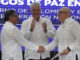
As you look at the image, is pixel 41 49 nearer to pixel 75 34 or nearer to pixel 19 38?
pixel 19 38

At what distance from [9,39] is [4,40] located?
7 cm

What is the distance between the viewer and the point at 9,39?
3.16 meters

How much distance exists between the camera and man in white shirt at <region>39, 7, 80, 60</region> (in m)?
3.14

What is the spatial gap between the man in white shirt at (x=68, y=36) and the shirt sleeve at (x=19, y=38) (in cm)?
35

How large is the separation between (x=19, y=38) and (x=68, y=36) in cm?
60

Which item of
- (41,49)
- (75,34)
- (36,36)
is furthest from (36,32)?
(75,34)

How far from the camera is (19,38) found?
323cm

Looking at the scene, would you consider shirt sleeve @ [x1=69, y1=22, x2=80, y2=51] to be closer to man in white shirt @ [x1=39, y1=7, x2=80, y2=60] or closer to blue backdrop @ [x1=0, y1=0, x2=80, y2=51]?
man in white shirt @ [x1=39, y1=7, x2=80, y2=60]

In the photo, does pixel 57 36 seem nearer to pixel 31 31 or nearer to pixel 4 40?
pixel 31 31

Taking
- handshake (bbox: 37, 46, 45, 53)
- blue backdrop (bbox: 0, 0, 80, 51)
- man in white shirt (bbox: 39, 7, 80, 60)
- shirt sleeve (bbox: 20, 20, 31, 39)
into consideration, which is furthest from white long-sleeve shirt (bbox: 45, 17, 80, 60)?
blue backdrop (bbox: 0, 0, 80, 51)

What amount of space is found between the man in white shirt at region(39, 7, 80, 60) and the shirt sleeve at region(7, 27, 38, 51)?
0.35 m

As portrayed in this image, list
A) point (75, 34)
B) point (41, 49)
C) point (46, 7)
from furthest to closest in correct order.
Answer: point (46, 7)
point (41, 49)
point (75, 34)

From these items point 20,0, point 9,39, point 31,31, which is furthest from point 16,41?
point 20,0

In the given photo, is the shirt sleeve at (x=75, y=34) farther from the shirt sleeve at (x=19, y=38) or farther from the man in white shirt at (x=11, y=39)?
the man in white shirt at (x=11, y=39)
